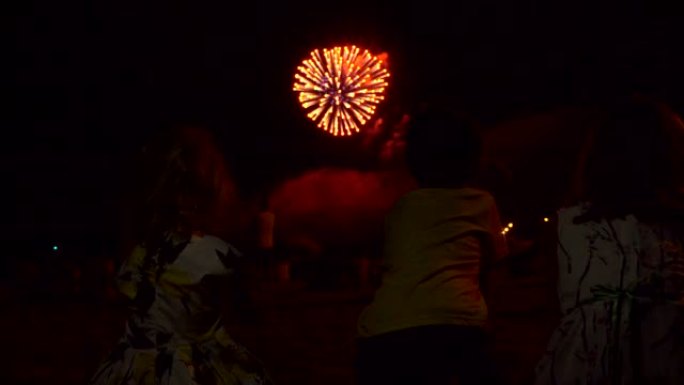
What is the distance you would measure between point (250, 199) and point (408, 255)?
1744 cm

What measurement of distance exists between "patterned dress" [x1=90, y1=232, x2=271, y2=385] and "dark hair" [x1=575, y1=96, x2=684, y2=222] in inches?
54.4

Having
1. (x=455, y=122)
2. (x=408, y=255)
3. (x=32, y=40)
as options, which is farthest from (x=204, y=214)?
(x=32, y=40)

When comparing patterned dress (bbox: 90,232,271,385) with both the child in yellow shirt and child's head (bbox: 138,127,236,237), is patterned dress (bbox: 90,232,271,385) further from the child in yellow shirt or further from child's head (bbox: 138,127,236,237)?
the child in yellow shirt

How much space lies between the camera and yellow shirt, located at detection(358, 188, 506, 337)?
3.23 metres

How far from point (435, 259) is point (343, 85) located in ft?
58.0

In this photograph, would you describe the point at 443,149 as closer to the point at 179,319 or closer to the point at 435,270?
the point at 435,270

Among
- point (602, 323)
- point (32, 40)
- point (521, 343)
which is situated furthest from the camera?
point (32, 40)

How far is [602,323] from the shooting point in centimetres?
298

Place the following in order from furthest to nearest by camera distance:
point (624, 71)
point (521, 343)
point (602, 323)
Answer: point (624, 71), point (521, 343), point (602, 323)

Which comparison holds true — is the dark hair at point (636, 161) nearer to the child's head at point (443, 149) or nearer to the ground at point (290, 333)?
the child's head at point (443, 149)

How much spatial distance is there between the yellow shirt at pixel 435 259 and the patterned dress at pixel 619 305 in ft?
1.10

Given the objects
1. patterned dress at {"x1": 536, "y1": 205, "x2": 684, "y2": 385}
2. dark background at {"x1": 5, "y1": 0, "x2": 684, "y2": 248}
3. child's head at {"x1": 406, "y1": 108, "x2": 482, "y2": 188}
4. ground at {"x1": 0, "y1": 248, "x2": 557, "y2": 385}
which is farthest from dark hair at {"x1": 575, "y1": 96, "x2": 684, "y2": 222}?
dark background at {"x1": 5, "y1": 0, "x2": 684, "y2": 248}

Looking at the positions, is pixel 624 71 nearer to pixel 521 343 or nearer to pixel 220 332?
pixel 521 343

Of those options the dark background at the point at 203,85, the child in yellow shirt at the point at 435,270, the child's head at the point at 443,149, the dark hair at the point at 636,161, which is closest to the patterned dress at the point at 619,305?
the dark hair at the point at 636,161
